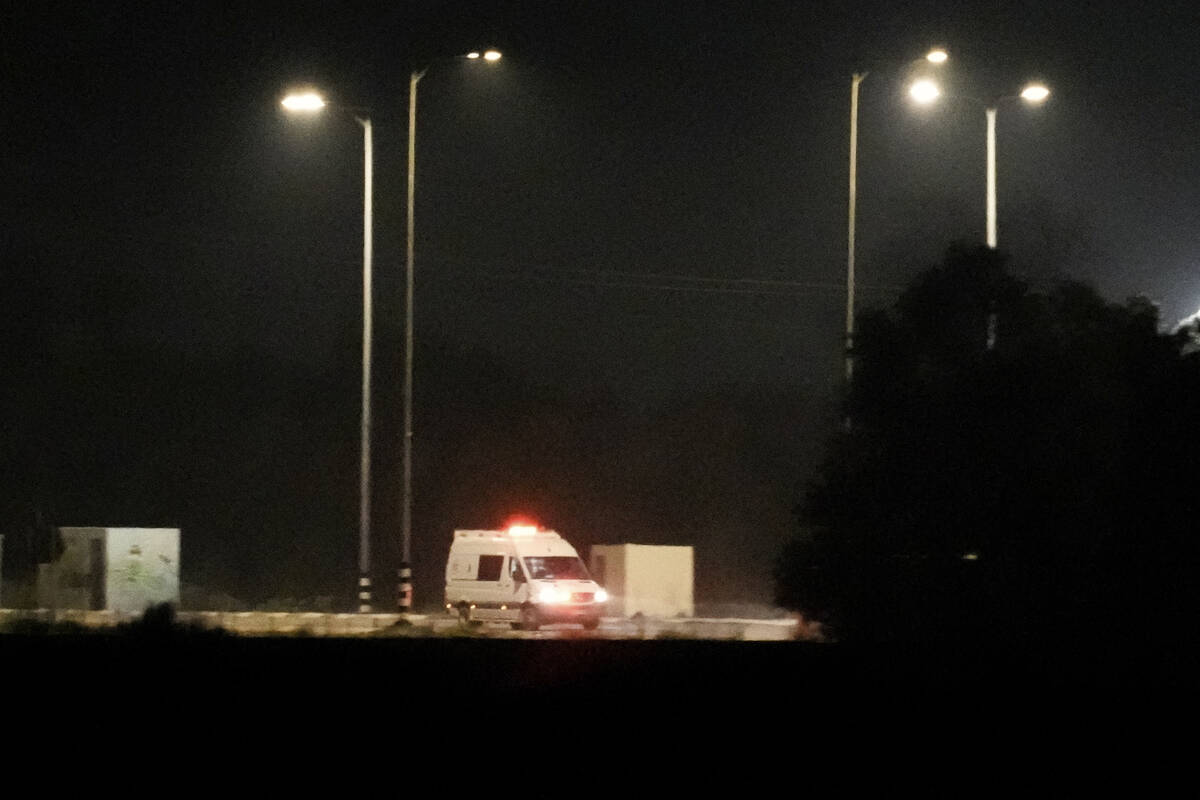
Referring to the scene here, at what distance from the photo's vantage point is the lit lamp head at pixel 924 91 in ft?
90.1

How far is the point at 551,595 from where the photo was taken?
30.5 meters

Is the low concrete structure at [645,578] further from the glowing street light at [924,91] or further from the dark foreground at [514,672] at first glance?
the dark foreground at [514,672]

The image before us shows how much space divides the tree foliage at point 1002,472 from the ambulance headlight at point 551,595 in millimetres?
14511

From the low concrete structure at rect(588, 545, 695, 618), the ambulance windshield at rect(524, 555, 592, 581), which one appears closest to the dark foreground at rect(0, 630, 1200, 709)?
the ambulance windshield at rect(524, 555, 592, 581)

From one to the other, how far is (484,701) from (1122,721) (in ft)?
13.5

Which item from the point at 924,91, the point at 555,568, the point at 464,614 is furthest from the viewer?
the point at 464,614

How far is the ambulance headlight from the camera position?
30344mm

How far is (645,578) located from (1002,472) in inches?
889

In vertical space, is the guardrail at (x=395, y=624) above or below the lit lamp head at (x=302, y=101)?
below

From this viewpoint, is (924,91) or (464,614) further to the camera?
(464,614)

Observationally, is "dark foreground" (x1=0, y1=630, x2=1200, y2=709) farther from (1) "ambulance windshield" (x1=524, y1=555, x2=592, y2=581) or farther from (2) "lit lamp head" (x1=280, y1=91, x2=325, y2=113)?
(2) "lit lamp head" (x1=280, y1=91, x2=325, y2=113)

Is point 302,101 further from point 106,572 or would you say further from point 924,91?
point 924,91

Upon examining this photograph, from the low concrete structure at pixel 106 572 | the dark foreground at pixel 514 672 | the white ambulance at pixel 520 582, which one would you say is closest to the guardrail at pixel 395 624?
the white ambulance at pixel 520 582

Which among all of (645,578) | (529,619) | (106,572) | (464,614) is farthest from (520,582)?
(106,572)
